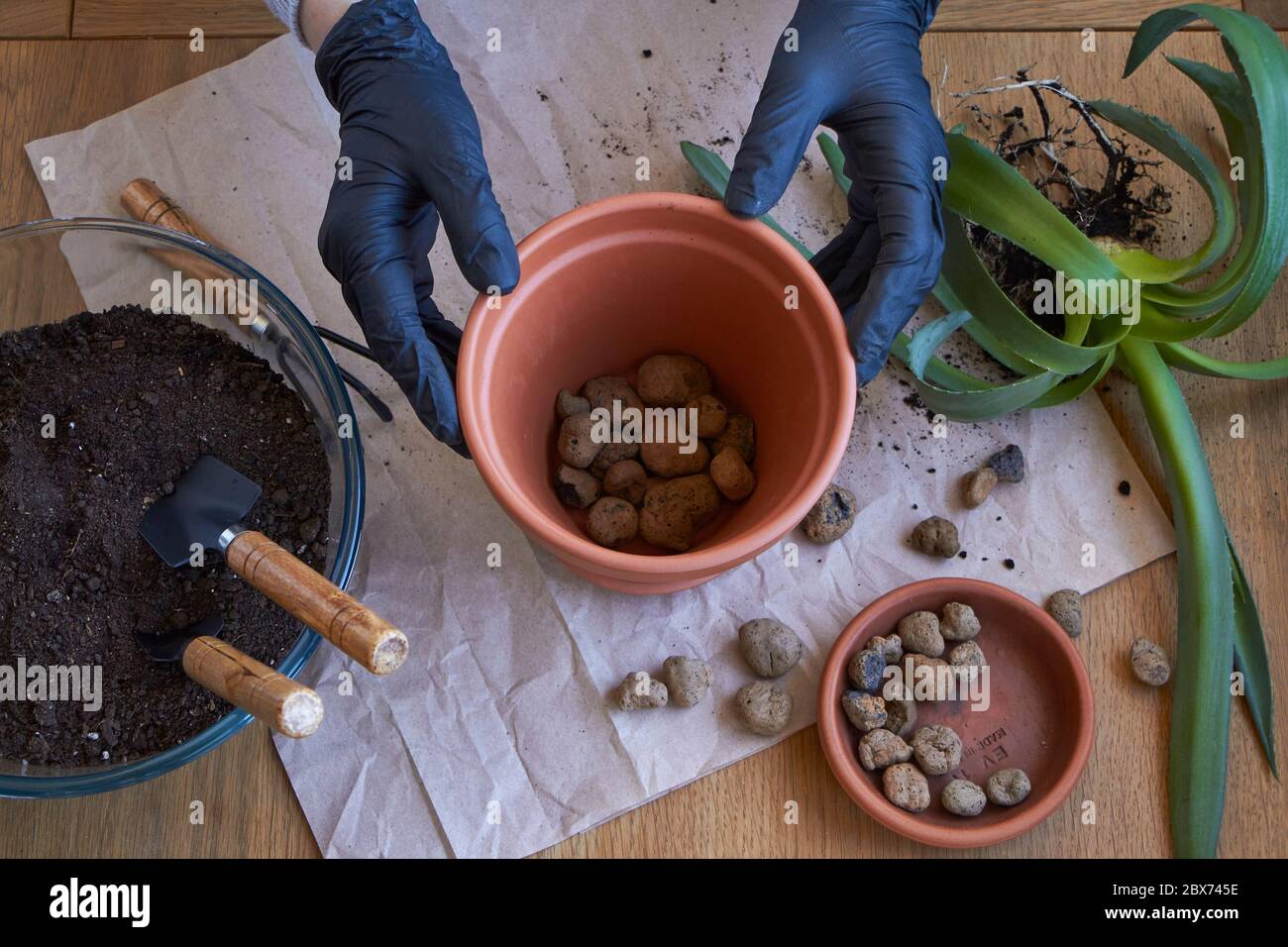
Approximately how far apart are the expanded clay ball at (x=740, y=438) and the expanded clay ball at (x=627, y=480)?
63 millimetres

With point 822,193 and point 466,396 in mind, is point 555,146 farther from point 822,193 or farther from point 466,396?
point 466,396

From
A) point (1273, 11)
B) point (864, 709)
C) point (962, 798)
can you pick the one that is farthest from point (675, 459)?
point (1273, 11)

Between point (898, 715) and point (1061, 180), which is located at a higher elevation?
point (1061, 180)

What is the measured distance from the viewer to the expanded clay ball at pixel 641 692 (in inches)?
34.3

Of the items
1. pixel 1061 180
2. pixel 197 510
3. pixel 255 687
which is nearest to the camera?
pixel 255 687

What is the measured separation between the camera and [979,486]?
3.01ft

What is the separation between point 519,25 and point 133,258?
42cm

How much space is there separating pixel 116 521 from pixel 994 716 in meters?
0.72

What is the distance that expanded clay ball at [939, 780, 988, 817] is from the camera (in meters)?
0.85

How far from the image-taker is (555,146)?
3.30 feet

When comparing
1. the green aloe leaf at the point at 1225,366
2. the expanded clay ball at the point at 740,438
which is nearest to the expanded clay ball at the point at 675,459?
the expanded clay ball at the point at 740,438

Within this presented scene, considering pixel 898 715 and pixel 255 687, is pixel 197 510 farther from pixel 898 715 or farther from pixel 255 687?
pixel 898 715

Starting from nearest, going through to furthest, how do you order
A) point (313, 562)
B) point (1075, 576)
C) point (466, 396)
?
point (466, 396) < point (313, 562) < point (1075, 576)
